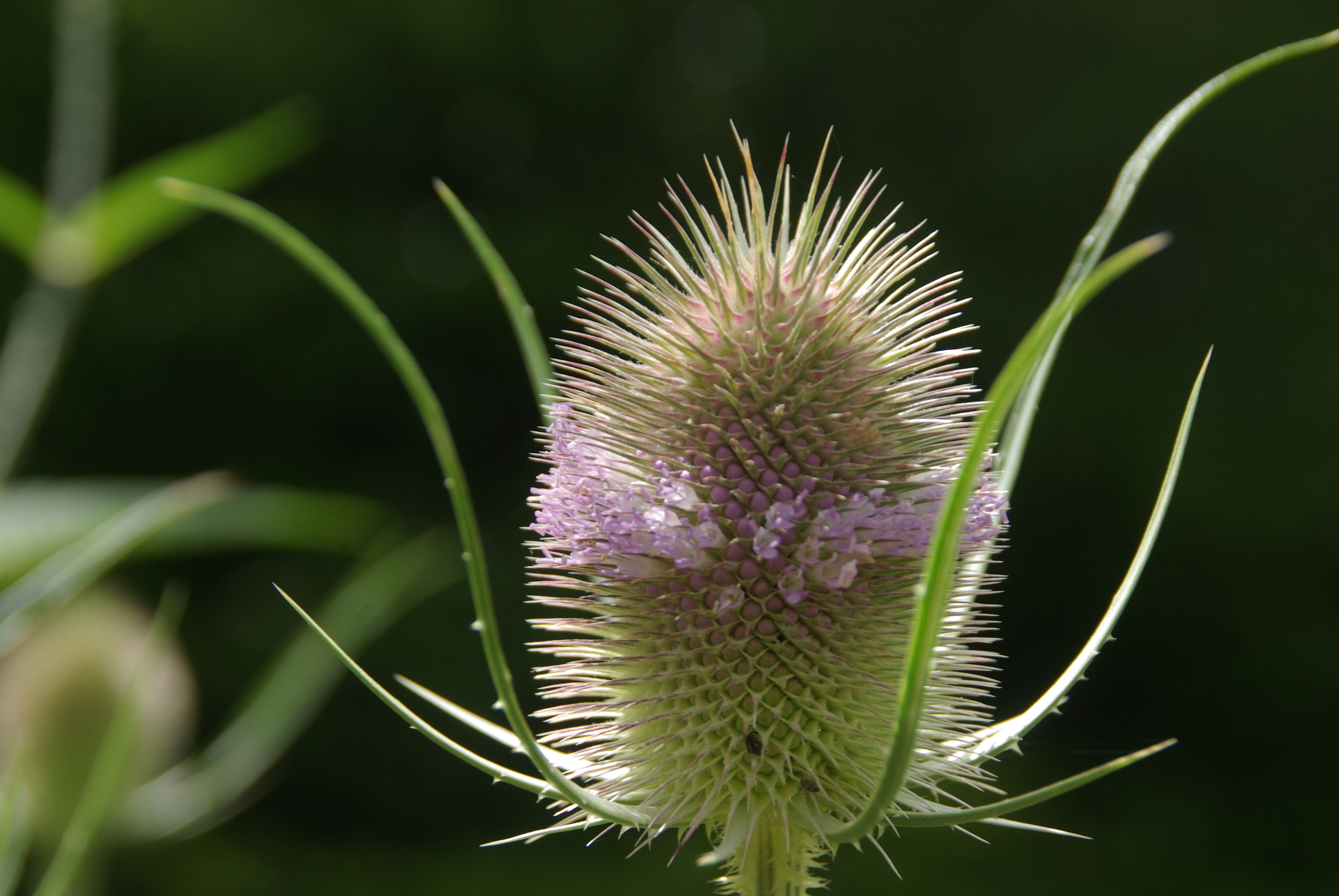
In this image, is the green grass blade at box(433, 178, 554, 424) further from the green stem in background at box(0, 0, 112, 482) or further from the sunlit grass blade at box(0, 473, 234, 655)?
the green stem in background at box(0, 0, 112, 482)

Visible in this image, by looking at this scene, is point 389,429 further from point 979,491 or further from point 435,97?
point 979,491

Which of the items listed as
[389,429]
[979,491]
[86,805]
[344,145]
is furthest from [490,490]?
[979,491]

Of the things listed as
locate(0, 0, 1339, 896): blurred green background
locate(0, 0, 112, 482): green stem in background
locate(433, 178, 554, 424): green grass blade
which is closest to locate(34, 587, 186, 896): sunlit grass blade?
locate(0, 0, 112, 482): green stem in background

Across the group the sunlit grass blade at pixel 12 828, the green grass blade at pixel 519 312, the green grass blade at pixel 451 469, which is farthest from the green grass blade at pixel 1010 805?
the sunlit grass blade at pixel 12 828

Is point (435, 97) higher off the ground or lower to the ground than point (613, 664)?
higher

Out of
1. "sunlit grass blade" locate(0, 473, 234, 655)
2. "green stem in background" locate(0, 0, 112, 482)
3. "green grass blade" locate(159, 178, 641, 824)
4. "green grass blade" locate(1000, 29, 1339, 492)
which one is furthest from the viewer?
"green stem in background" locate(0, 0, 112, 482)

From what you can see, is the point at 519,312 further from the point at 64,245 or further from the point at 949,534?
the point at 64,245
